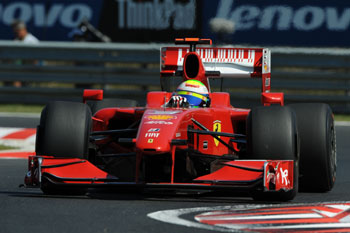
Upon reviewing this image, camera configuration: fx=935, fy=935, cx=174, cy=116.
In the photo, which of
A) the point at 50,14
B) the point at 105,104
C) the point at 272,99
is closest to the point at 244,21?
the point at 50,14

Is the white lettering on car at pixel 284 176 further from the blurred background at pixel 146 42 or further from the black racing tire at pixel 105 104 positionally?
the blurred background at pixel 146 42

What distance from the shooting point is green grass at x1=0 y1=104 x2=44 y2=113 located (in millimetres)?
18344

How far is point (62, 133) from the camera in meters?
8.06

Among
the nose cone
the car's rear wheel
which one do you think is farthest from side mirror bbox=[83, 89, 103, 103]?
the nose cone

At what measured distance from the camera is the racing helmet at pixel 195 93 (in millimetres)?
9180

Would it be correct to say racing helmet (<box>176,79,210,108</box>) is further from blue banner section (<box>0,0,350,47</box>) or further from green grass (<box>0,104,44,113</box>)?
green grass (<box>0,104,44,113</box>)

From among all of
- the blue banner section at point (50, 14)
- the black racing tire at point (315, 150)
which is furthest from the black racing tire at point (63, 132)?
the blue banner section at point (50, 14)

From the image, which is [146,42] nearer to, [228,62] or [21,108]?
[21,108]

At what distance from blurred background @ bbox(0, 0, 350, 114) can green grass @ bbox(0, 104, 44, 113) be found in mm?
91

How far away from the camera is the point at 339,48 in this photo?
695 inches

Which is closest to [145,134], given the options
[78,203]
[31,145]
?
[78,203]

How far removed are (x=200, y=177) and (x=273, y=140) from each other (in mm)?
698

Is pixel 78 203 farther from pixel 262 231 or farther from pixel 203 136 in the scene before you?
pixel 262 231

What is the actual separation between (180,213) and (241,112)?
2.00 meters
